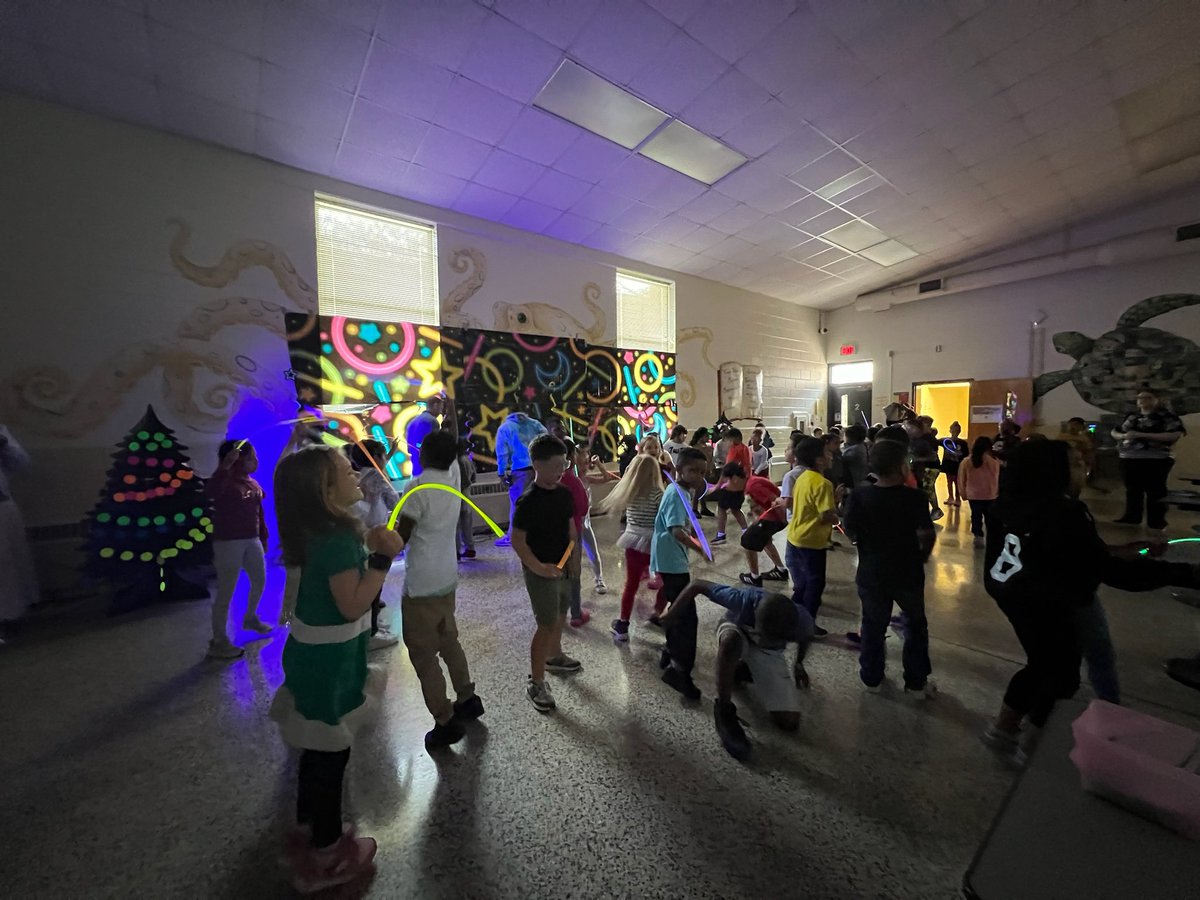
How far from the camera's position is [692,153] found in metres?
5.38

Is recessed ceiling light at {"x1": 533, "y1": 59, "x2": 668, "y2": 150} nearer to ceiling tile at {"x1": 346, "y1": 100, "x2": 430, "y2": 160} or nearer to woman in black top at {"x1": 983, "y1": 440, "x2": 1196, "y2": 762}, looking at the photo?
ceiling tile at {"x1": 346, "y1": 100, "x2": 430, "y2": 160}

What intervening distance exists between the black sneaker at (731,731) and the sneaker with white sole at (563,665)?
0.88 meters

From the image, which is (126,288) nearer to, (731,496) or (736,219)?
(731,496)

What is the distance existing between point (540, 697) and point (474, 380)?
14.8ft

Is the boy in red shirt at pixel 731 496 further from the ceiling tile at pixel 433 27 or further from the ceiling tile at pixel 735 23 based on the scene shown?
the ceiling tile at pixel 433 27

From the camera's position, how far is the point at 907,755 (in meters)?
2.00

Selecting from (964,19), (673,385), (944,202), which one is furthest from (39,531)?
(944,202)

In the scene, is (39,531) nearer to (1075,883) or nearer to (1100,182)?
(1075,883)

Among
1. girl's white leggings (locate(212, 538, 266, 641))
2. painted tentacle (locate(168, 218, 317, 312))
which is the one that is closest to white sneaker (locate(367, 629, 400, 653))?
girl's white leggings (locate(212, 538, 266, 641))

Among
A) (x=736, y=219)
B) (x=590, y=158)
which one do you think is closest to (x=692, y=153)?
(x=590, y=158)

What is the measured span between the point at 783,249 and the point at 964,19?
13.5ft

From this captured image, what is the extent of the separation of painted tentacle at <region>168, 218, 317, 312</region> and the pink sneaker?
16.3ft

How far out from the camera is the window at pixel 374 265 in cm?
514

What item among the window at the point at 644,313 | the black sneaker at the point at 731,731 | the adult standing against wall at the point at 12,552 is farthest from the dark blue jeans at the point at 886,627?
the window at the point at 644,313
